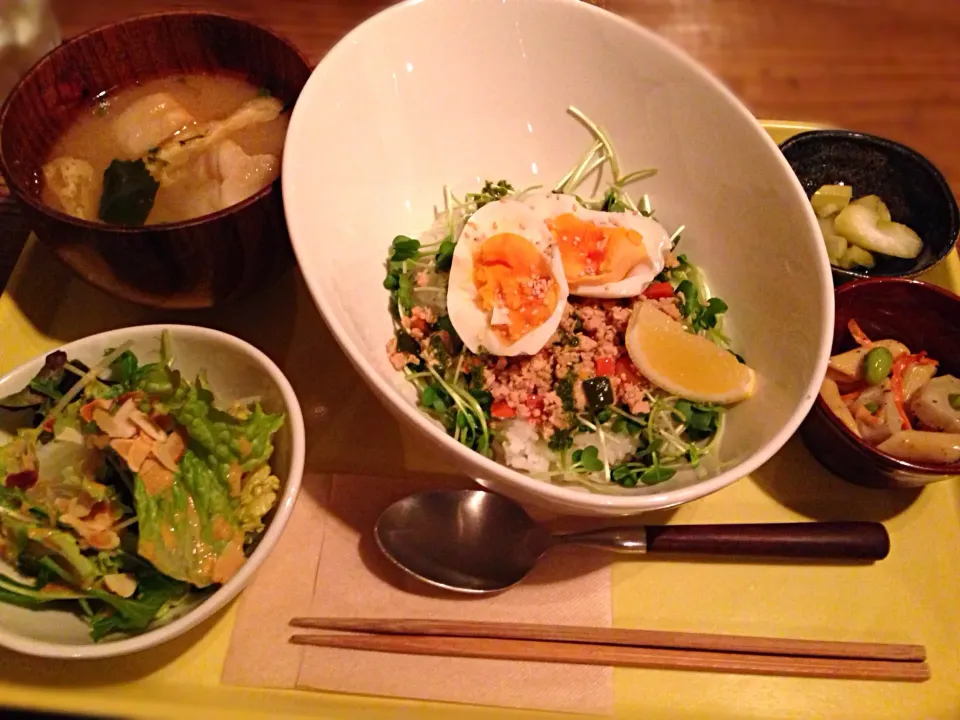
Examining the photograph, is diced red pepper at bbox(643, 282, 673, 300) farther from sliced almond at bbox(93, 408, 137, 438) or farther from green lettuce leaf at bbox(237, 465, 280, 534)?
sliced almond at bbox(93, 408, 137, 438)

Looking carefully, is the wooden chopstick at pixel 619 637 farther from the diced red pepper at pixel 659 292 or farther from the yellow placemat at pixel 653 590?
the diced red pepper at pixel 659 292

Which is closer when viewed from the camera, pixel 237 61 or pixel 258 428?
pixel 258 428

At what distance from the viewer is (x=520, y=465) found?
142 cm

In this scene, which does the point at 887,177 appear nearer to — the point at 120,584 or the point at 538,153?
the point at 538,153

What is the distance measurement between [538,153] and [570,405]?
75cm

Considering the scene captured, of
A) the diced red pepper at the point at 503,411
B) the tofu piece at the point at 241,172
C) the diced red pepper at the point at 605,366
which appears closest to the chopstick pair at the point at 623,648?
the diced red pepper at the point at 503,411

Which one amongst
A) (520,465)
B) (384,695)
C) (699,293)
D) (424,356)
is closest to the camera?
(384,695)

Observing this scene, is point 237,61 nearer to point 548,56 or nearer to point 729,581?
point 548,56

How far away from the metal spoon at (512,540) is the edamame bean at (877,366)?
32 cm

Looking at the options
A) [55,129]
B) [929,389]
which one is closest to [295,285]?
[55,129]

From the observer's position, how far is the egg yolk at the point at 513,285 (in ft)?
4.88

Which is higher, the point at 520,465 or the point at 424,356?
the point at 424,356

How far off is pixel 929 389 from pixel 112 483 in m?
1.68

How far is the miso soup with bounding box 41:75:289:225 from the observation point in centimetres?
155
